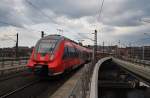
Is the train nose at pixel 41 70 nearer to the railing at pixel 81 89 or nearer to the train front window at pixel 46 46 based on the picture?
the train front window at pixel 46 46

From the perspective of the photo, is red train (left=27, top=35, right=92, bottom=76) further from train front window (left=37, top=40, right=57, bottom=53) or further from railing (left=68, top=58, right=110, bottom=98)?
railing (left=68, top=58, right=110, bottom=98)

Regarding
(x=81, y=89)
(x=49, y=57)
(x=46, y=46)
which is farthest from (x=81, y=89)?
(x=46, y=46)

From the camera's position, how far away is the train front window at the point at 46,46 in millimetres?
19328

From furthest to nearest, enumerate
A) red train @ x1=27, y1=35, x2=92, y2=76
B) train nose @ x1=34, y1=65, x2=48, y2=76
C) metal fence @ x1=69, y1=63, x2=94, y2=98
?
red train @ x1=27, y1=35, x2=92, y2=76 → train nose @ x1=34, y1=65, x2=48, y2=76 → metal fence @ x1=69, y1=63, x2=94, y2=98

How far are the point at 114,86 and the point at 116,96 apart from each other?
5.56 metres

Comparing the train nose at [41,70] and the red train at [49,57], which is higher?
the red train at [49,57]

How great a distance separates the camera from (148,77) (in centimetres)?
4612

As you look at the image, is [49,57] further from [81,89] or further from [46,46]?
[81,89]

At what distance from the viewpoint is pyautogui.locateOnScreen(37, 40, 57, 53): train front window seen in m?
19.3

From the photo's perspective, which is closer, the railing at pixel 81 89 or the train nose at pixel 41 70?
the railing at pixel 81 89

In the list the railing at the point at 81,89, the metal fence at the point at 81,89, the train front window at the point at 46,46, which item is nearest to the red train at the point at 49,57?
the train front window at the point at 46,46

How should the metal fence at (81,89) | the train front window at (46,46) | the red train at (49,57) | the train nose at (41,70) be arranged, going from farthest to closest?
the train front window at (46,46)
the red train at (49,57)
the train nose at (41,70)
the metal fence at (81,89)

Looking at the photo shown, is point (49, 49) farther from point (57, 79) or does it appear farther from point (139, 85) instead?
point (139, 85)

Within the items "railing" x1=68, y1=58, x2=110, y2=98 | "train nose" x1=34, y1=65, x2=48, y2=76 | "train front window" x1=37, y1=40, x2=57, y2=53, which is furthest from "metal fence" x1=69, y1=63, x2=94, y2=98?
"train front window" x1=37, y1=40, x2=57, y2=53
